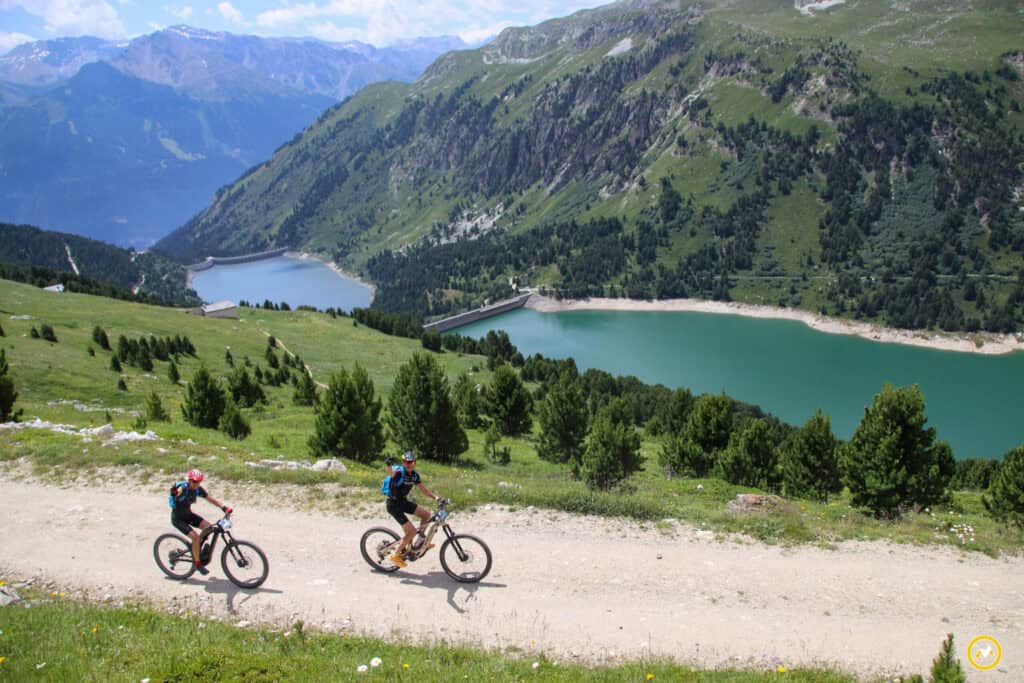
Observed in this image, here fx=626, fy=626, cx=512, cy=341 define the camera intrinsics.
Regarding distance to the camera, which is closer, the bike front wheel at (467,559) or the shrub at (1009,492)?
the bike front wheel at (467,559)

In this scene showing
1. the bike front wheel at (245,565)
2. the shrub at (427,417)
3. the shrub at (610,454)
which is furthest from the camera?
the shrub at (427,417)

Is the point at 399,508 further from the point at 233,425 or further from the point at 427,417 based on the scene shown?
the point at 233,425

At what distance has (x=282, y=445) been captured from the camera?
110ft

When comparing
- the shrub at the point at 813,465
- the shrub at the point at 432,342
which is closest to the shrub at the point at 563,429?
the shrub at the point at 813,465

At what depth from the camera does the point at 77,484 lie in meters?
20.0

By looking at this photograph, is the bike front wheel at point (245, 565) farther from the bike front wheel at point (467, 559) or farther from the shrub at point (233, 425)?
the shrub at point (233, 425)

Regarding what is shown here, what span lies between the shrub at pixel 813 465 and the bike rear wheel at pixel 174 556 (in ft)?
Result: 96.2

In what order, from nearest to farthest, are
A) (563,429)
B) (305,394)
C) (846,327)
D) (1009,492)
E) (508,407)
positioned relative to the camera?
1. (1009,492)
2. (563,429)
3. (508,407)
4. (305,394)
5. (846,327)

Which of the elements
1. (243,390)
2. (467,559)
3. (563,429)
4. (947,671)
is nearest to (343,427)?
(563,429)

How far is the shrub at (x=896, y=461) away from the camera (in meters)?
25.0

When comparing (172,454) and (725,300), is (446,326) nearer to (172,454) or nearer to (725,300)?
(725,300)

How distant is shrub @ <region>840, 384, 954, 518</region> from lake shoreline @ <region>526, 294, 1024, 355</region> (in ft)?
463

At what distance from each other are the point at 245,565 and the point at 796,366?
134641 mm

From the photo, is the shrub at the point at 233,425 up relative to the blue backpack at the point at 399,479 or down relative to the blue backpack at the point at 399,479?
down
